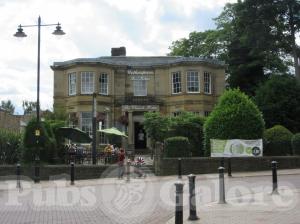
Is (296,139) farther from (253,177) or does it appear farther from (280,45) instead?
(280,45)

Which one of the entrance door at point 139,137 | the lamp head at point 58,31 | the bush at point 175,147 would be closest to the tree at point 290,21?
the entrance door at point 139,137

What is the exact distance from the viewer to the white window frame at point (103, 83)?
47312mm

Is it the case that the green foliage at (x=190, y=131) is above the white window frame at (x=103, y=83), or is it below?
below

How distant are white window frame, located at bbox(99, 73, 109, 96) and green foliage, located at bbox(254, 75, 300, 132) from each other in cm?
1276

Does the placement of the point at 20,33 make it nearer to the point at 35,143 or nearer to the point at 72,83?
the point at 35,143

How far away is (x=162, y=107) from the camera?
47.8m

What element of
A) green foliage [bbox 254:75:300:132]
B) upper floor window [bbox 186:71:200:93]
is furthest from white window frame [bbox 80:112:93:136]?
green foliage [bbox 254:75:300:132]

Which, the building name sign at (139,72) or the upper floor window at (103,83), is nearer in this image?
the upper floor window at (103,83)

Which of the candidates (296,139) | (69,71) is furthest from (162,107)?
(296,139)

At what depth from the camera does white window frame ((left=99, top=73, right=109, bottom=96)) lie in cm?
4731

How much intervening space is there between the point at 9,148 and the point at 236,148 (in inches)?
486

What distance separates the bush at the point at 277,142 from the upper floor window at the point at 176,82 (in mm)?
14151

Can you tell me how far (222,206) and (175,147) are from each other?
16.3 metres

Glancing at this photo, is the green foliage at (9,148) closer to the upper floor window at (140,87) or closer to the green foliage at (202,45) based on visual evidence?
the upper floor window at (140,87)
